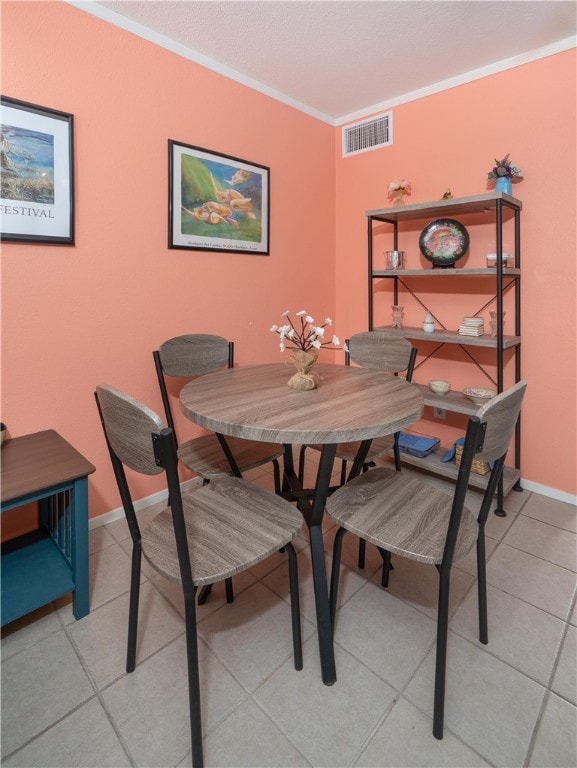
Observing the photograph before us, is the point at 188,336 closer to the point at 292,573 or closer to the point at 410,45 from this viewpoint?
the point at 292,573

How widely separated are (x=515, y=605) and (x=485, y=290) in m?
1.84

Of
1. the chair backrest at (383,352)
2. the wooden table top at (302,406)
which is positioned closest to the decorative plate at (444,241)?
the chair backrest at (383,352)

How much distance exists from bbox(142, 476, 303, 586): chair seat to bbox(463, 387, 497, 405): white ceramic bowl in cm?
158

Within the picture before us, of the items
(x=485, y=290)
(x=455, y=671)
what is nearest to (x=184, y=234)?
(x=485, y=290)

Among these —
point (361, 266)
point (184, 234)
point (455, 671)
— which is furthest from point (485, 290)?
point (455, 671)

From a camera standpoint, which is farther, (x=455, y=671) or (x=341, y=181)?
(x=341, y=181)

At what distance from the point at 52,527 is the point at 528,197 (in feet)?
10.1

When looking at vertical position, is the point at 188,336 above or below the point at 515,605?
above

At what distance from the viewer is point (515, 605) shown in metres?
1.67

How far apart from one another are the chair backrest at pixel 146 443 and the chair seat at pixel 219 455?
63 cm

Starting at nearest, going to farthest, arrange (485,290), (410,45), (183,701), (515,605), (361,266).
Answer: (183,701) → (515,605) → (410,45) → (485,290) → (361,266)

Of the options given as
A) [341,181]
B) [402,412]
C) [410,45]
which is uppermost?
[410,45]

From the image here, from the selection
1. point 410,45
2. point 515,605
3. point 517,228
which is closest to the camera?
point 515,605

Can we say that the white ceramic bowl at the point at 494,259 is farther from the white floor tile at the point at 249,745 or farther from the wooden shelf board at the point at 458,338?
the white floor tile at the point at 249,745
